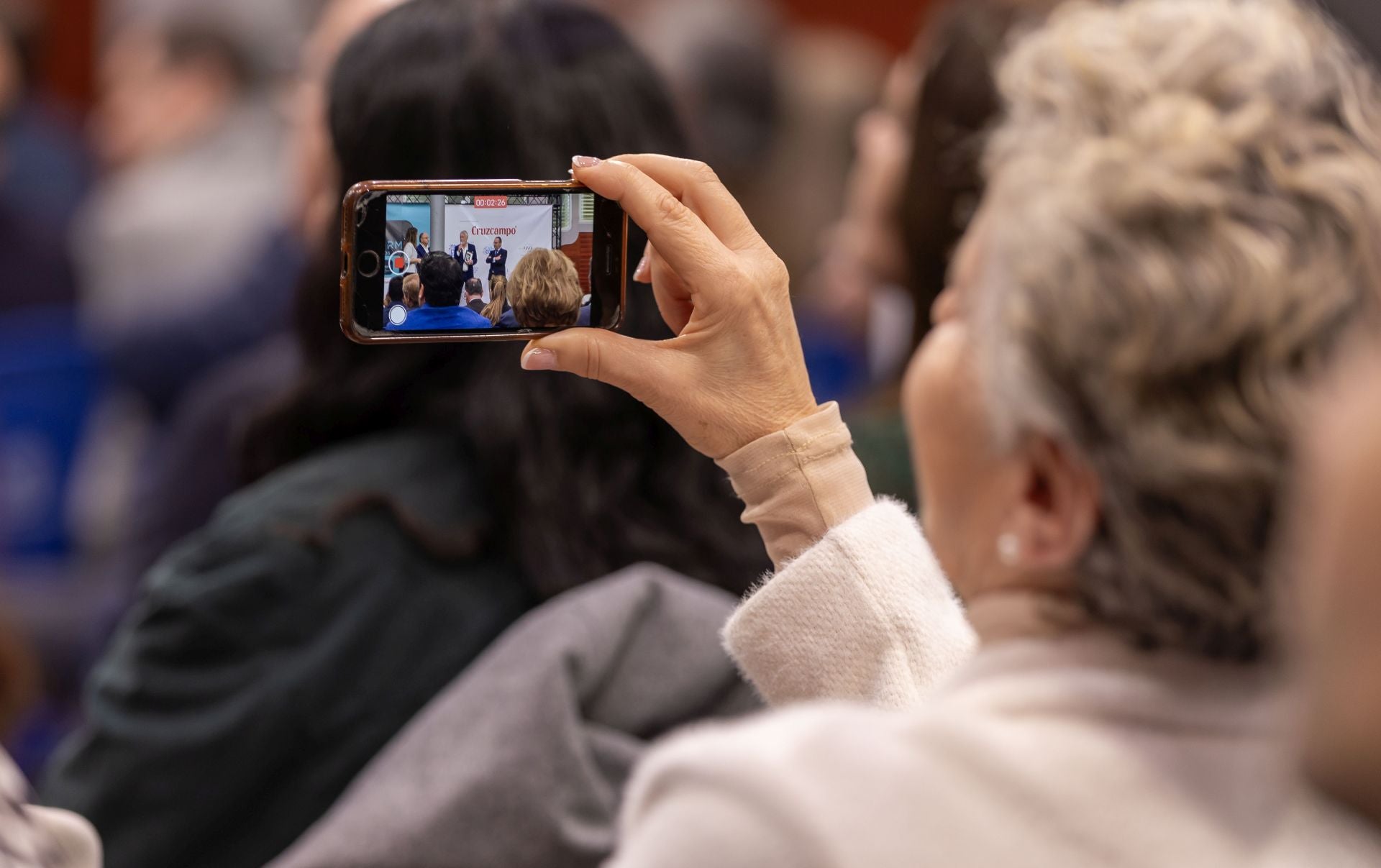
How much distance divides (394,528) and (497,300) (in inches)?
18.8

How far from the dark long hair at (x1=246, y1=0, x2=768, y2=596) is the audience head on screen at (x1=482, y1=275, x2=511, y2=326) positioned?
0.42 metres

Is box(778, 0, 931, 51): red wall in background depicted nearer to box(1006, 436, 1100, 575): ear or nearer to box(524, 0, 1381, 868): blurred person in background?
box(524, 0, 1381, 868): blurred person in background

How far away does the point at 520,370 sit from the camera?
1.90 metres

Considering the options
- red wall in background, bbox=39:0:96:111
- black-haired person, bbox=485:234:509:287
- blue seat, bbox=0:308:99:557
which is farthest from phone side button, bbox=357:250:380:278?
red wall in background, bbox=39:0:96:111

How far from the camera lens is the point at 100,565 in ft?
11.9

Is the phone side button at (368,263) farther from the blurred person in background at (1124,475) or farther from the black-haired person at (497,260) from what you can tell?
the blurred person in background at (1124,475)

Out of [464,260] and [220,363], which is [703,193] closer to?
[464,260]

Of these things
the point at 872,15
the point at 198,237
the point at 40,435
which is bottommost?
the point at 40,435

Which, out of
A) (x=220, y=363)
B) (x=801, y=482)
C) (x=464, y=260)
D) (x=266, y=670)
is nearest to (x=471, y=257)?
(x=464, y=260)

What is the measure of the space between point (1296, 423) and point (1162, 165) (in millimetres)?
164

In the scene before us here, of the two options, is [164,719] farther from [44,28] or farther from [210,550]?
[44,28]

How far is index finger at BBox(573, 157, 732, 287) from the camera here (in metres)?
1.33

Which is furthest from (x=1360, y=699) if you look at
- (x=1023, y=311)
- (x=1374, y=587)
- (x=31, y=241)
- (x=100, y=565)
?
(x=31, y=241)

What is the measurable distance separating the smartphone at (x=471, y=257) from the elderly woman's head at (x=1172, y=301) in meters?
0.55
